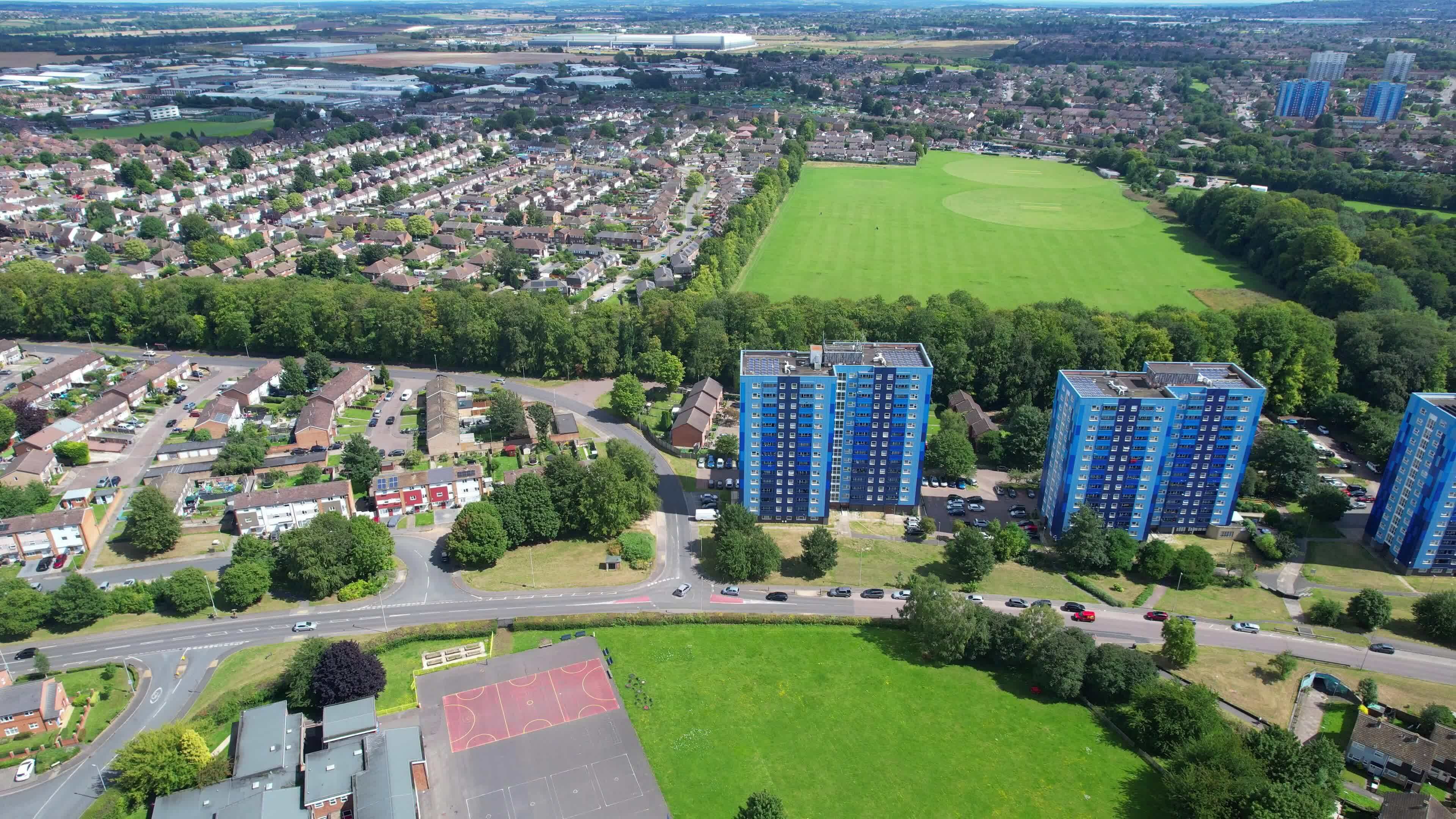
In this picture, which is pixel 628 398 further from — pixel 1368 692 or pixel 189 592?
pixel 1368 692

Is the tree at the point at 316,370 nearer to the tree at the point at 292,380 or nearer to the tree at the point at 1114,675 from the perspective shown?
the tree at the point at 292,380

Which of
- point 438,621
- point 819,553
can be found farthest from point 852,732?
point 438,621

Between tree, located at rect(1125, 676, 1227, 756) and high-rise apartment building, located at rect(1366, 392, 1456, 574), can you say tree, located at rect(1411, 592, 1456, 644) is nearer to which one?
high-rise apartment building, located at rect(1366, 392, 1456, 574)

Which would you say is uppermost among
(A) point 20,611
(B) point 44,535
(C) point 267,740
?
(A) point 20,611

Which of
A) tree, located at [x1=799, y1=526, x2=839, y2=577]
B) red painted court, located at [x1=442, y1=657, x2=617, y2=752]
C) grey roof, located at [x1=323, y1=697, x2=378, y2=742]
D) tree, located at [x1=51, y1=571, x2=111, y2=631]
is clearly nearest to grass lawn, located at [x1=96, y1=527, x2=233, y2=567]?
tree, located at [x1=51, y1=571, x2=111, y2=631]

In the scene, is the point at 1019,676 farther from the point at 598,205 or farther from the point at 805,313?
the point at 598,205

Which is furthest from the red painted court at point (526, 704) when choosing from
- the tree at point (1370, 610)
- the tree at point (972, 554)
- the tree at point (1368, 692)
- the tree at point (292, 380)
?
the tree at point (292, 380)
